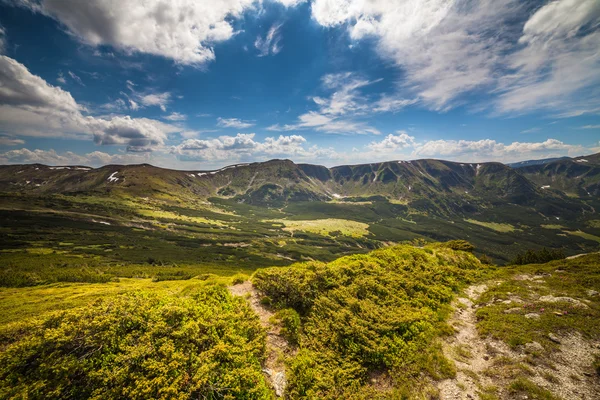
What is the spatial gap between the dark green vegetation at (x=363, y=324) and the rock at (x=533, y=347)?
488cm

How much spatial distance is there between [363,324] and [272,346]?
765 centimetres

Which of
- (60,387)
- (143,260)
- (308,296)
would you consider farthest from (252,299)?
(143,260)

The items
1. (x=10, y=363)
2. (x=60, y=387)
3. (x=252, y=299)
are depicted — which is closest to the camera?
(x=60, y=387)

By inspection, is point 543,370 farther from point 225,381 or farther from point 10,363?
point 10,363

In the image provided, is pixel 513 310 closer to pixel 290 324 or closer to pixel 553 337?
pixel 553 337

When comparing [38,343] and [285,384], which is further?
[285,384]

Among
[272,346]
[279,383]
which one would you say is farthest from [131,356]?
[272,346]

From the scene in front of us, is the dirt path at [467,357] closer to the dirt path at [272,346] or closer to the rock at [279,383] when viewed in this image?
the rock at [279,383]

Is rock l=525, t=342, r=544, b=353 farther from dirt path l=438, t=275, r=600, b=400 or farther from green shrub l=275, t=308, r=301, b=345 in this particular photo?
green shrub l=275, t=308, r=301, b=345

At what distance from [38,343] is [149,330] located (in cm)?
461

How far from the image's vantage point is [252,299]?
2420cm

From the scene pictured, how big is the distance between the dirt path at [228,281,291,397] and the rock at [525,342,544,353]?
17.1m

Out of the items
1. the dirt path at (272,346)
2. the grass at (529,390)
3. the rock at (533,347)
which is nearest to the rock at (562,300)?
the rock at (533,347)

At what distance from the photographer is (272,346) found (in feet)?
60.2
